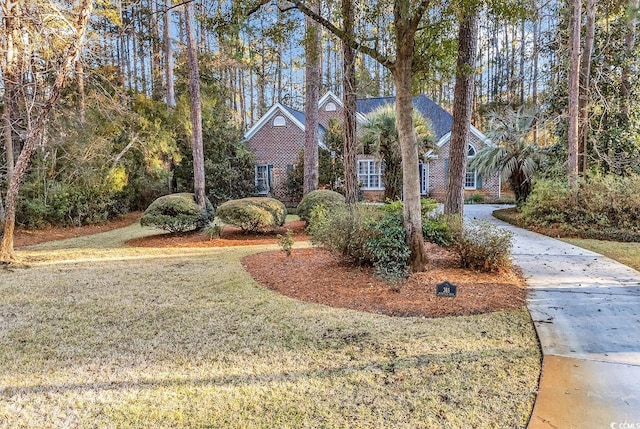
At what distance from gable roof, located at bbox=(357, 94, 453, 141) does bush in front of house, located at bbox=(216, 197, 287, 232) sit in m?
12.7

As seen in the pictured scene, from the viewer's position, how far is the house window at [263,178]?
2233 centimetres

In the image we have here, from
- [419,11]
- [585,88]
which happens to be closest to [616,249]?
[585,88]

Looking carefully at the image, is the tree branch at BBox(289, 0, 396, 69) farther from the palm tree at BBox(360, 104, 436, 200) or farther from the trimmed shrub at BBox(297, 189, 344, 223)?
the palm tree at BBox(360, 104, 436, 200)

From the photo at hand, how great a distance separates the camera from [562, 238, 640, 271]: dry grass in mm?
7186

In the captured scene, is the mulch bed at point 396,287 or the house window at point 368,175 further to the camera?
the house window at point 368,175

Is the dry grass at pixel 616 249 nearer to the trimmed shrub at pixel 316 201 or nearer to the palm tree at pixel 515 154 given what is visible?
the palm tree at pixel 515 154

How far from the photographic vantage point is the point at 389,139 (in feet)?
46.6

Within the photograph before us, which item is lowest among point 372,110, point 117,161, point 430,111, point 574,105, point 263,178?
point 263,178

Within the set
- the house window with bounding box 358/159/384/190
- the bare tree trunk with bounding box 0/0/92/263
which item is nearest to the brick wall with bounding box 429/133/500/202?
the house window with bounding box 358/159/384/190

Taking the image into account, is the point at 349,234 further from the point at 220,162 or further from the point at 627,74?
the point at 220,162

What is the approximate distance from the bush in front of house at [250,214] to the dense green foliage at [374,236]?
359 cm

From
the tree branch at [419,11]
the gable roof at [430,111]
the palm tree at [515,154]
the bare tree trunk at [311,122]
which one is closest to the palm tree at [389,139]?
the bare tree trunk at [311,122]

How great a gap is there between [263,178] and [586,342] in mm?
20013

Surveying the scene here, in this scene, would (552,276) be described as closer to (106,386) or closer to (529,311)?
(529,311)
